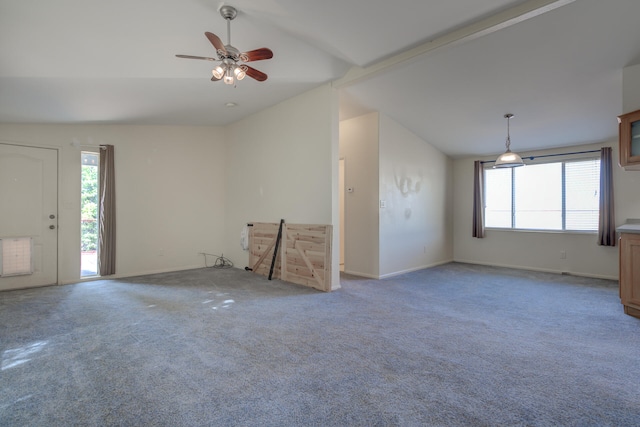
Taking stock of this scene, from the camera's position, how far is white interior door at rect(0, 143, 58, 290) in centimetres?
468

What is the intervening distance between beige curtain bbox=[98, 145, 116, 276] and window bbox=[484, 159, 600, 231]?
297 inches

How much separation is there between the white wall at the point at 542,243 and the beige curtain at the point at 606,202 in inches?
A: 3.6

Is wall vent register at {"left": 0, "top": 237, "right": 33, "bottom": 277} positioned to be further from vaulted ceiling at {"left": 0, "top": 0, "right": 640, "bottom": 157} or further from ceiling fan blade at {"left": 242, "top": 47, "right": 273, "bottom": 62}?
ceiling fan blade at {"left": 242, "top": 47, "right": 273, "bottom": 62}

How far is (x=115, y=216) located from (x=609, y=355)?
22.0 feet

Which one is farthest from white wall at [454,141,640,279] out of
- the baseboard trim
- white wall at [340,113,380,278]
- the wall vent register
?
the wall vent register

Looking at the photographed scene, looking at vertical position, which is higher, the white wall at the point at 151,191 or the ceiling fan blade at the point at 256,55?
the ceiling fan blade at the point at 256,55

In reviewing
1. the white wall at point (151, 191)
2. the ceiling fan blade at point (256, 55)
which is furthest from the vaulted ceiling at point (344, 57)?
the ceiling fan blade at point (256, 55)

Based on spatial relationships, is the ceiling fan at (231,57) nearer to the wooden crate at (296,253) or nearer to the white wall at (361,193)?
the wooden crate at (296,253)

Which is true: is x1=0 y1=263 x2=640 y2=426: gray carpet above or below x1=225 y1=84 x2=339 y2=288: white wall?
below

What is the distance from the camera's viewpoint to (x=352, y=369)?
229cm

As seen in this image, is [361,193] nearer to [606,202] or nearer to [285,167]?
[285,167]

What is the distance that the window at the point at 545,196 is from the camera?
5.81m

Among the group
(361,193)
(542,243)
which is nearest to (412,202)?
(361,193)

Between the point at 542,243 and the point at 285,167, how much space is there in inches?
210
